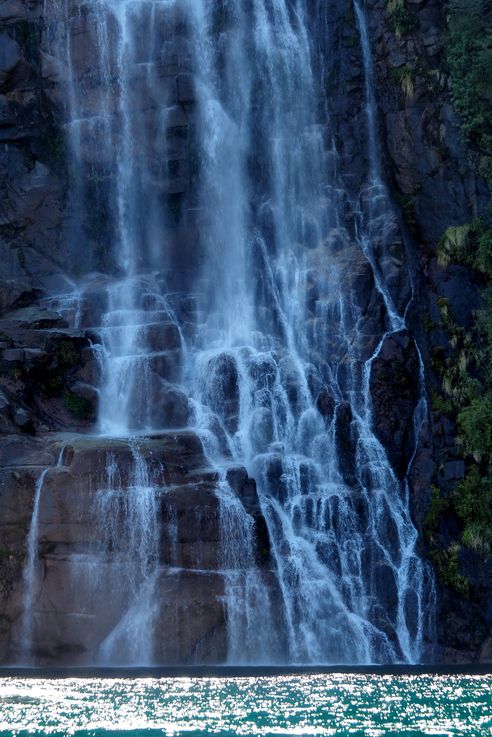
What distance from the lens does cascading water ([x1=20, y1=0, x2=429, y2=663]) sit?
27.4 m

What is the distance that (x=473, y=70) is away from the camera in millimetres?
35406

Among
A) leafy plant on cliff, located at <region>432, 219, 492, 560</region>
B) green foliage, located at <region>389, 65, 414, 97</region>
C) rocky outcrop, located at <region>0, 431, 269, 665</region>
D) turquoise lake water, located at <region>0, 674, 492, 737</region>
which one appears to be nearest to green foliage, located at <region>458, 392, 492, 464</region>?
leafy plant on cliff, located at <region>432, 219, 492, 560</region>

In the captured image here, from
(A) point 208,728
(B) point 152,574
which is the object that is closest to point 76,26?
(B) point 152,574

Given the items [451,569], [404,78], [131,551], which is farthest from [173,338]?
[404,78]

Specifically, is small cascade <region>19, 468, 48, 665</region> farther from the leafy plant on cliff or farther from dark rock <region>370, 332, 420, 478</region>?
the leafy plant on cliff

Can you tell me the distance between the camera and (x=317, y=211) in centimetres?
3788

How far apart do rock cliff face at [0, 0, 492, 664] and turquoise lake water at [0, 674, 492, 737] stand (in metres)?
3.38

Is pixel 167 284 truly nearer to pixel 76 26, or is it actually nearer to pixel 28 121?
pixel 28 121

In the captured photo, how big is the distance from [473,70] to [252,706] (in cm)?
2445

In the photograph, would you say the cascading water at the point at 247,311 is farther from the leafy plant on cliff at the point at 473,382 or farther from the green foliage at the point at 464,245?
the green foliage at the point at 464,245

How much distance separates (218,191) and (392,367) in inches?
443

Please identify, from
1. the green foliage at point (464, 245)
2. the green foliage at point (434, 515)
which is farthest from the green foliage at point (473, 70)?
the green foliage at point (434, 515)

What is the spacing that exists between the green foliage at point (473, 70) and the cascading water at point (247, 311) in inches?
143

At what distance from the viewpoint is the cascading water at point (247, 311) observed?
89.9ft
